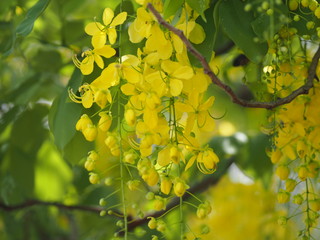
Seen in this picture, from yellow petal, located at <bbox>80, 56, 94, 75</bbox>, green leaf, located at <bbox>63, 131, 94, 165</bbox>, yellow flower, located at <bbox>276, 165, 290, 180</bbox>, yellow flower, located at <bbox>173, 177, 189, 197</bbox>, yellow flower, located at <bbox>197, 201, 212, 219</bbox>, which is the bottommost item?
green leaf, located at <bbox>63, 131, 94, 165</bbox>

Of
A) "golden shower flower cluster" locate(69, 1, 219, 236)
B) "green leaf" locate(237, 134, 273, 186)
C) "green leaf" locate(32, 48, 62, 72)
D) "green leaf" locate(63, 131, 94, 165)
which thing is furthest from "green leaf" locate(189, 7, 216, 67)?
"green leaf" locate(32, 48, 62, 72)

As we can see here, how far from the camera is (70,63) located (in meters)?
1.36

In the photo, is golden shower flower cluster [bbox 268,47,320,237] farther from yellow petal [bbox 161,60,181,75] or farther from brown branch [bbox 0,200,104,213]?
brown branch [bbox 0,200,104,213]

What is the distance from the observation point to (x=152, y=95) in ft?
2.31

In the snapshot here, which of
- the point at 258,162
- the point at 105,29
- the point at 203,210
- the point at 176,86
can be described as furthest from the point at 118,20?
the point at 258,162

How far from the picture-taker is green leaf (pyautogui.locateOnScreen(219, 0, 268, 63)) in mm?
778

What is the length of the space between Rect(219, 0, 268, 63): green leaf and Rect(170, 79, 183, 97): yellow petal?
0.35 ft

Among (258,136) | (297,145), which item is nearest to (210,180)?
(258,136)

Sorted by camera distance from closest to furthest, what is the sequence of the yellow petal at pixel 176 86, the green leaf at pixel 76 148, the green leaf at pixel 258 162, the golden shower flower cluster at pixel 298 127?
1. the yellow petal at pixel 176 86
2. the golden shower flower cluster at pixel 298 127
3. the green leaf at pixel 76 148
4. the green leaf at pixel 258 162

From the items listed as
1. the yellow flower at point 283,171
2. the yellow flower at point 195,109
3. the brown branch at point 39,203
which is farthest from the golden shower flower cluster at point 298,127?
the brown branch at point 39,203

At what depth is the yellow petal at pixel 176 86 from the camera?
0.71m

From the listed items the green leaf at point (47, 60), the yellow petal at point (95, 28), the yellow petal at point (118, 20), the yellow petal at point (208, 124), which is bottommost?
the green leaf at point (47, 60)

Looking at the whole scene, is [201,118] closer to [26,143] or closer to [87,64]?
[87,64]

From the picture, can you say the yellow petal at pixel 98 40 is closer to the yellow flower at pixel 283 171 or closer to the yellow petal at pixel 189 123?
the yellow petal at pixel 189 123
